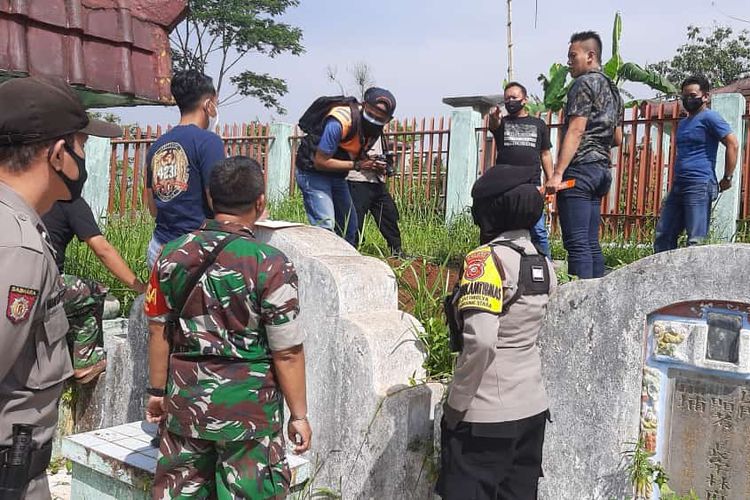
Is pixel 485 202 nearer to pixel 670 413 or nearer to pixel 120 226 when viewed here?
pixel 670 413

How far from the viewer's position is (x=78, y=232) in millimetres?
3627

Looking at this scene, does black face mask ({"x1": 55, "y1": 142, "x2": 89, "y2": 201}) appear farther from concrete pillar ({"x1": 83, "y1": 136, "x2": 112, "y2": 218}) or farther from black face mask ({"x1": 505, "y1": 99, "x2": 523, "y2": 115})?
concrete pillar ({"x1": 83, "y1": 136, "x2": 112, "y2": 218})

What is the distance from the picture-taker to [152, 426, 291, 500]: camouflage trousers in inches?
87.9

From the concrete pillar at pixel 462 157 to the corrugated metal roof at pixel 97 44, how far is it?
4135 millimetres

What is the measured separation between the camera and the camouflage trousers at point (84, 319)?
3.94 m

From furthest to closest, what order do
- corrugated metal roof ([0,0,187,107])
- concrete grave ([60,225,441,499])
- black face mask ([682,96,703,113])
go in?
black face mask ([682,96,703,113]) < corrugated metal roof ([0,0,187,107]) < concrete grave ([60,225,441,499])

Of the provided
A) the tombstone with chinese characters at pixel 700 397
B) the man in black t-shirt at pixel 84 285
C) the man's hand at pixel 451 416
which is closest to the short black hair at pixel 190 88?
the man in black t-shirt at pixel 84 285

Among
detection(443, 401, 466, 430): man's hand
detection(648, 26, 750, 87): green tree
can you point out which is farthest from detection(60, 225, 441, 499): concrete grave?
detection(648, 26, 750, 87): green tree

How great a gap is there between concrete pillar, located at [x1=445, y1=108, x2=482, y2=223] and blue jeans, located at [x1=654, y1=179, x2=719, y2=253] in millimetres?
3197

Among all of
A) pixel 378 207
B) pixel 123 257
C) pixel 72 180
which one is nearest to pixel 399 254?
pixel 378 207

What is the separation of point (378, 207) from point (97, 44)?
2068 mm

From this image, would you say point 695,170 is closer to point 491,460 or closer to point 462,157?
point 491,460

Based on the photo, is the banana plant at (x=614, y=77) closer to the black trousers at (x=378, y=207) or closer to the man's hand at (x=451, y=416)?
the black trousers at (x=378, y=207)

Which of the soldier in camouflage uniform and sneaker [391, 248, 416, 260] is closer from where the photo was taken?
the soldier in camouflage uniform
